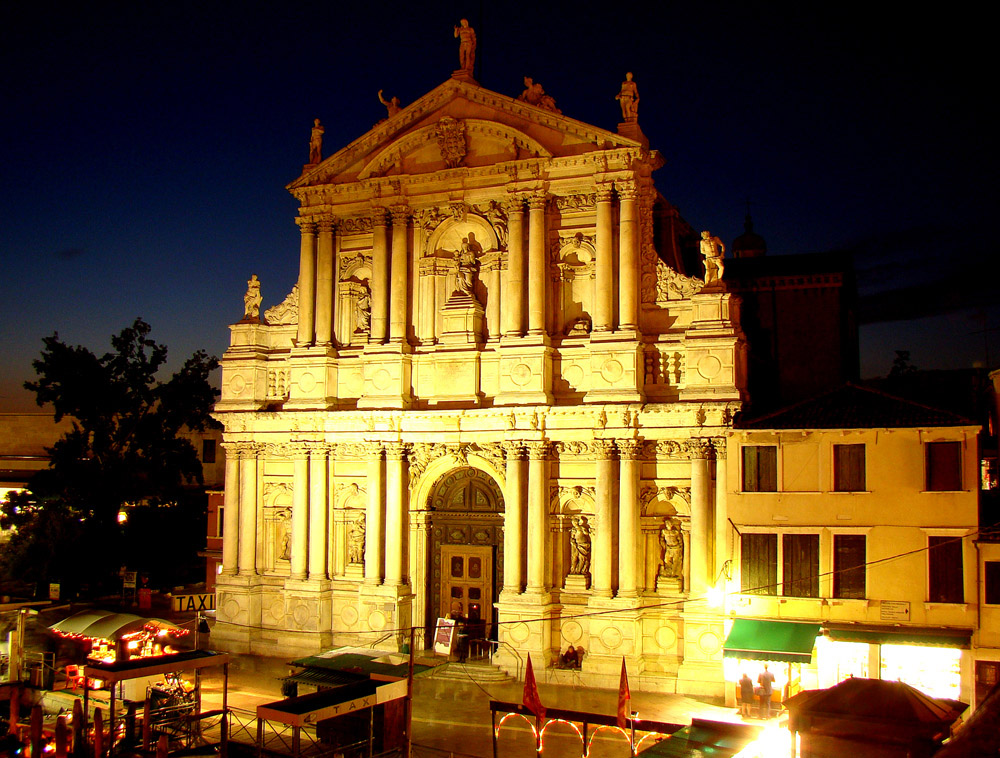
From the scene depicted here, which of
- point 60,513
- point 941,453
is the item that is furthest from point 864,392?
point 60,513

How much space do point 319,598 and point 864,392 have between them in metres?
16.3

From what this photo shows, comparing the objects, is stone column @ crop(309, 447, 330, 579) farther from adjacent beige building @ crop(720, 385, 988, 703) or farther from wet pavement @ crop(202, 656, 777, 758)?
adjacent beige building @ crop(720, 385, 988, 703)

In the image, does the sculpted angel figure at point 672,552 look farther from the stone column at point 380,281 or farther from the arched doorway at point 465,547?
the stone column at point 380,281

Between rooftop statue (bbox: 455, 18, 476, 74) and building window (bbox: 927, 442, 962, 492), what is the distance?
55.4ft

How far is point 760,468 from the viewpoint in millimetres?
24812

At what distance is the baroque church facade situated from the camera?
2648 cm

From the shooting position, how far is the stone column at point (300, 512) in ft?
99.7

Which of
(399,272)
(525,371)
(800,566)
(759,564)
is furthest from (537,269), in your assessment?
(800,566)

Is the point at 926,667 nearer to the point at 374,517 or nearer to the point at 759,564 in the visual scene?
the point at 759,564

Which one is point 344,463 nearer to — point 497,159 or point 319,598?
point 319,598

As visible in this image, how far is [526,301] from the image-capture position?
28.8 metres

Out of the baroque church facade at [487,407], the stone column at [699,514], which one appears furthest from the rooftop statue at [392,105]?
the stone column at [699,514]

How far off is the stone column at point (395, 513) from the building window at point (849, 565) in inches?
478

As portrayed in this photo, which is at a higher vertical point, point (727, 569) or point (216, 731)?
point (727, 569)
